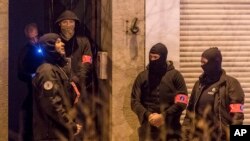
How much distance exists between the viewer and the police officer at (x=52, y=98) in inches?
269

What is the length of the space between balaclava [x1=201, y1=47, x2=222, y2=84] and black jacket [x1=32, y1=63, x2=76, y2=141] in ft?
6.64

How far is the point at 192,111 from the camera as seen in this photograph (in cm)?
790

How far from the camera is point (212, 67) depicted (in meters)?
7.77

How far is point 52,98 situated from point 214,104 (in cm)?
224

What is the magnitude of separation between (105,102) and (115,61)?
74 centimetres

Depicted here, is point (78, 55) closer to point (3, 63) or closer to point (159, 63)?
point (3, 63)

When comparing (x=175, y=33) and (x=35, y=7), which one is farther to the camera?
(x=35, y=7)

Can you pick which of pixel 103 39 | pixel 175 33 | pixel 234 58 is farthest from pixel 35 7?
pixel 234 58

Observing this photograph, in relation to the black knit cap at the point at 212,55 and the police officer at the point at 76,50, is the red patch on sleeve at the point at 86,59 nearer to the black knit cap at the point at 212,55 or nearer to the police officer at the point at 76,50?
the police officer at the point at 76,50

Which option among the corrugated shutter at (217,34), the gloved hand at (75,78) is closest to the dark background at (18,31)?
the gloved hand at (75,78)

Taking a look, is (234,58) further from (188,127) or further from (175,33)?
(188,127)

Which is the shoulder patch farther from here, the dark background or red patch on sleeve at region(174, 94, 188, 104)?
the dark background

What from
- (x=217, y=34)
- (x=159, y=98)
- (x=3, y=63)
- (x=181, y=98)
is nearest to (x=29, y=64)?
(x=3, y=63)

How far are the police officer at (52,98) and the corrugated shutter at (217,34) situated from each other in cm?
281
